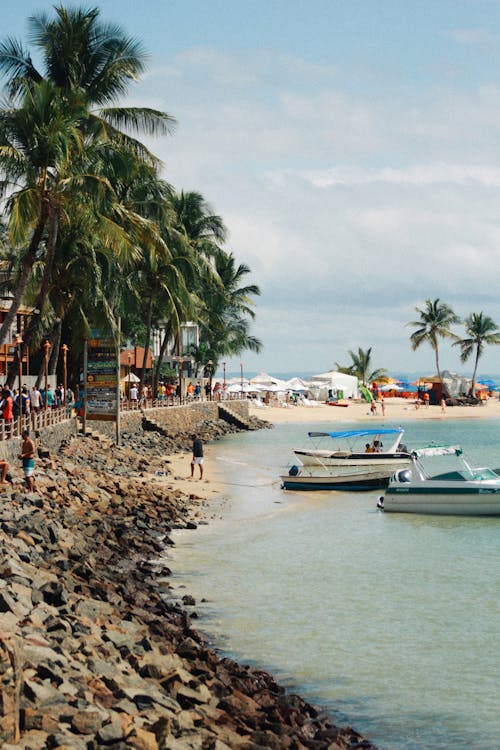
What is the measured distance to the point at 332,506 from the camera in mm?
27328

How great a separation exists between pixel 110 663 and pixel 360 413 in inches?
2879

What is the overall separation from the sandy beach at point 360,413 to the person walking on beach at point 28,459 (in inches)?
2072

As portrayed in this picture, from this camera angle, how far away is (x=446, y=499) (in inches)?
974

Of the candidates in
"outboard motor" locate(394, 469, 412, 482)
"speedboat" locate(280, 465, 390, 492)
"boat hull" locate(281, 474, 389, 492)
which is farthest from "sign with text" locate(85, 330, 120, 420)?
"outboard motor" locate(394, 469, 412, 482)

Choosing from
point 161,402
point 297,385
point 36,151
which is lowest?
point 161,402

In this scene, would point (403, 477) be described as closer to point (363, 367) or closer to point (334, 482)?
point (334, 482)

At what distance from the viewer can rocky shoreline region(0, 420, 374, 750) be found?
7.84m

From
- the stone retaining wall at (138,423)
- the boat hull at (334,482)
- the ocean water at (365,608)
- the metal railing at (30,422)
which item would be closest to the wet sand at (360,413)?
the stone retaining wall at (138,423)

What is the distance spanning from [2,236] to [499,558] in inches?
1421

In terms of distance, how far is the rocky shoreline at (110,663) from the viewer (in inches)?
309

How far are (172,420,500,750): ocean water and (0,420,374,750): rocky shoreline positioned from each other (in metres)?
0.79

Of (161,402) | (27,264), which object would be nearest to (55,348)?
(27,264)

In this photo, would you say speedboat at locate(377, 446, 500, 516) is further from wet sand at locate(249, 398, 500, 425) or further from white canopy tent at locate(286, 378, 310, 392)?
white canopy tent at locate(286, 378, 310, 392)

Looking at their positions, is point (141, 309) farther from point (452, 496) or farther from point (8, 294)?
point (452, 496)
